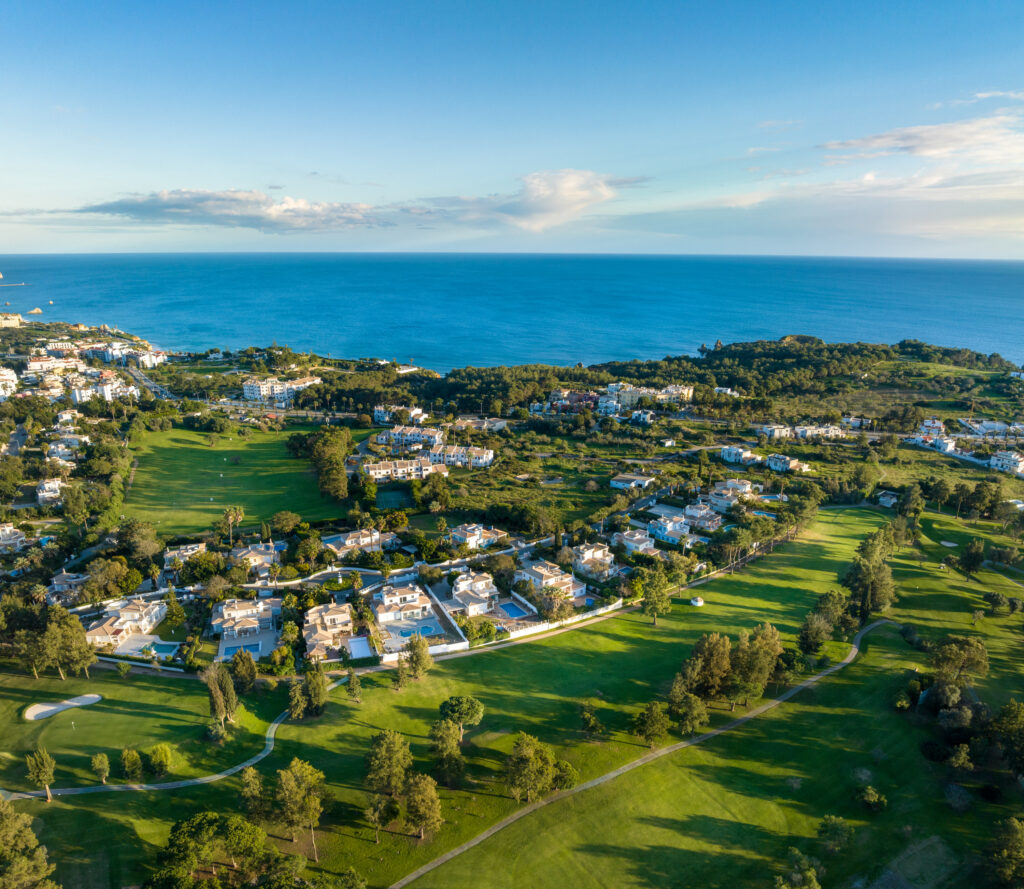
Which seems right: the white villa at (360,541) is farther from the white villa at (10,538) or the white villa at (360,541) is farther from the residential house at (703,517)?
the residential house at (703,517)

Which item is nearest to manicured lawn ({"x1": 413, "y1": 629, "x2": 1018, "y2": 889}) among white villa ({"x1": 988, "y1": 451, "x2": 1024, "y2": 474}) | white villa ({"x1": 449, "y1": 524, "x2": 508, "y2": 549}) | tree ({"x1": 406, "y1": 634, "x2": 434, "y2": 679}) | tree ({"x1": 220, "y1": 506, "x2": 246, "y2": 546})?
tree ({"x1": 406, "y1": 634, "x2": 434, "y2": 679})

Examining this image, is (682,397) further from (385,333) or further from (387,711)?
(385,333)

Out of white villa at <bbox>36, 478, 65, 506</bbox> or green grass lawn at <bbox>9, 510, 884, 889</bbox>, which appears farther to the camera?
white villa at <bbox>36, 478, 65, 506</bbox>

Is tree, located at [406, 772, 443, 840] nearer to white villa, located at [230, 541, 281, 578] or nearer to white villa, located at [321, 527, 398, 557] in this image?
white villa, located at [230, 541, 281, 578]

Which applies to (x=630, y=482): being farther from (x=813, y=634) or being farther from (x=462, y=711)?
(x=462, y=711)

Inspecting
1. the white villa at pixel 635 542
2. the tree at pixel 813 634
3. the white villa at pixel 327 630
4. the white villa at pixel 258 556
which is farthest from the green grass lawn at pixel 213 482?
the tree at pixel 813 634

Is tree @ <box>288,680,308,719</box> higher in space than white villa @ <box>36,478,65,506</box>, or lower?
lower
